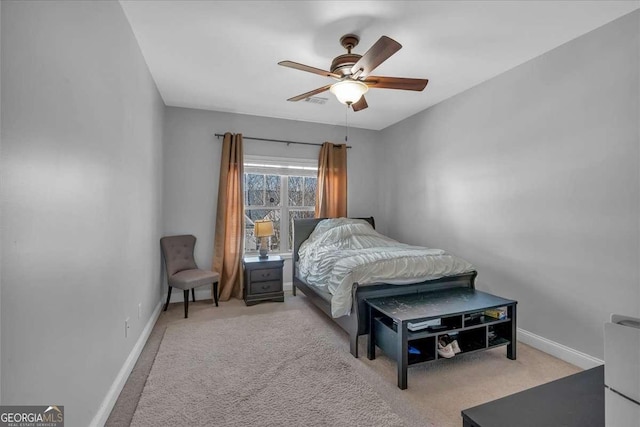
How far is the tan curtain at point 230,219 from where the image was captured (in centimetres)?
407

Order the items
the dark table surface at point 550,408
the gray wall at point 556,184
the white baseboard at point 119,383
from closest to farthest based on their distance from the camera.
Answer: the dark table surface at point 550,408 → the white baseboard at point 119,383 → the gray wall at point 556,184

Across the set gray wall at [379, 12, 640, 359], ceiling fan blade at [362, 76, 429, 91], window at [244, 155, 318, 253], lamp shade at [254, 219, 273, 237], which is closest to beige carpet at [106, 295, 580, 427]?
gray wall at [379, 12, 640, 359]

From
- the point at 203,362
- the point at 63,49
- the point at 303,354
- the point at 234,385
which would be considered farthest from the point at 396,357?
the point at 63,49

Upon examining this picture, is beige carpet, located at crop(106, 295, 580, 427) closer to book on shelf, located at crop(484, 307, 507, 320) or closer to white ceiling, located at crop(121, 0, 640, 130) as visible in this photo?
book on shelf, located at crop(484, 307, 507, 320)

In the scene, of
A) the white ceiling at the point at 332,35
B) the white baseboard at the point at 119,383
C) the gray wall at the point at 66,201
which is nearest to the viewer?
the gray wall at the point at 66,201

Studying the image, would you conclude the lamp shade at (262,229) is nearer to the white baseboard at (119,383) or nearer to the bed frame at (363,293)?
the bed frame at (363,293)

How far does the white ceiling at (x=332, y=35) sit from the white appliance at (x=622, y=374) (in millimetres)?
2247

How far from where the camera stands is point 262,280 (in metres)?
3.88

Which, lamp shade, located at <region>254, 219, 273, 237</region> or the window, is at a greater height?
the window

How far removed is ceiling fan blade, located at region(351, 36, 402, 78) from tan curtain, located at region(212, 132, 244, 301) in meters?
2.43

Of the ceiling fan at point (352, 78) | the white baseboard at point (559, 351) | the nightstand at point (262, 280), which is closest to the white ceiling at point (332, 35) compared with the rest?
the ceiling fan at point (352, 78)

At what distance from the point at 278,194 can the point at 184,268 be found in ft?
5.72

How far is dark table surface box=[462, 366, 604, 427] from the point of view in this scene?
2.37ft

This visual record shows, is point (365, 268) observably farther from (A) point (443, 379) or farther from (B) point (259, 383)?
(B) point (259, 383)
